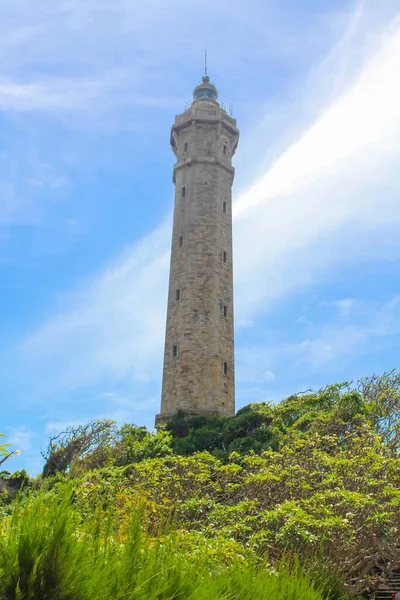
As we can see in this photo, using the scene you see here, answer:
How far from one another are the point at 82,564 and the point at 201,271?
1054 inches

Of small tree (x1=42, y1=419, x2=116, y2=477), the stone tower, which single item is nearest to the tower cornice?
the stone tower

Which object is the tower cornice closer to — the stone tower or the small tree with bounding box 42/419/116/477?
the stone tower

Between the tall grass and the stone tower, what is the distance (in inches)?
897

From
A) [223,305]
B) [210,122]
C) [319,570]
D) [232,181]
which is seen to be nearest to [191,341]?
[223,305]

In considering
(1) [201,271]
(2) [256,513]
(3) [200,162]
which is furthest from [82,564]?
(3) [200,162]

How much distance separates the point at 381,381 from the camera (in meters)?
24.8

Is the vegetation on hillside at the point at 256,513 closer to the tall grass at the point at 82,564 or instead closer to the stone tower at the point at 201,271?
the tall grass at the point at 82,564

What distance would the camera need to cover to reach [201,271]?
3203 cm

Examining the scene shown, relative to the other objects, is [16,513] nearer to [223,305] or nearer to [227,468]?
[227,468]

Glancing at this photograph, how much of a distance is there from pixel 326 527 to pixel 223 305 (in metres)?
21.8

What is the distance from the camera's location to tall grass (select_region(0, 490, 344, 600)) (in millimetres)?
5434

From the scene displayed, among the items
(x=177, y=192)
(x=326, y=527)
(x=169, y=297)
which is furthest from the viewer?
(x=177, y=192)

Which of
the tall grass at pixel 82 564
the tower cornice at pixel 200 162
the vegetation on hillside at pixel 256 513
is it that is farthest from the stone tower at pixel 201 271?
the tall grass at pixel 82 564

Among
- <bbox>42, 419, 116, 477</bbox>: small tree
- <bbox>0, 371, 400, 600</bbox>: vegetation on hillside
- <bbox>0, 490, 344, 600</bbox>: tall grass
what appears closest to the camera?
<bbox>0, 490, 344, 600</bbox>: tall grass
